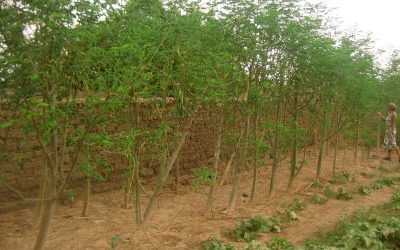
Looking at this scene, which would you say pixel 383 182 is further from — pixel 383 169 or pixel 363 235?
pixel 363 235

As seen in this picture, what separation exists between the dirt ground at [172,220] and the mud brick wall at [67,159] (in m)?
0.27

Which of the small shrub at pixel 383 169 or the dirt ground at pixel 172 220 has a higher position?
the small shrub at pixel 383 169

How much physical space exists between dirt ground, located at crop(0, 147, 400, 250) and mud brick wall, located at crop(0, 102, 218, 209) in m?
0.27

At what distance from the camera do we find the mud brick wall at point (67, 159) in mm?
5439

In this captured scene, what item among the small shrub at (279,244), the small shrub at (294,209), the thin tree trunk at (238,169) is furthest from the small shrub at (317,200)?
the small shrub at (279,244)

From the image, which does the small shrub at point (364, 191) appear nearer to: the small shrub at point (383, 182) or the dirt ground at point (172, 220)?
the dirt ground at point (172, 220)

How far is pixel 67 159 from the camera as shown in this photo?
627cm

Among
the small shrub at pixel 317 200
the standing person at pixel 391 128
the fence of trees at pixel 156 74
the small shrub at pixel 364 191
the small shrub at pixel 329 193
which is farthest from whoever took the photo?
the standing person at pixel 391 128

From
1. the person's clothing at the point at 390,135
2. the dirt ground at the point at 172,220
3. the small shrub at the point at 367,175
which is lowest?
the dirt ground at the point at 172,220

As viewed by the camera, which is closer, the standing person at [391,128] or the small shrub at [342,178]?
the small shrub at [342,178]

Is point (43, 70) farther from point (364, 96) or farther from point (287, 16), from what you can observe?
point (364, 96)

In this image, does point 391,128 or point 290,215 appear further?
point 391,128

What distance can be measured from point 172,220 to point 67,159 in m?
1.82

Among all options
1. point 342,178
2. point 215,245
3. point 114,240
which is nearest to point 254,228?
point 215,245
